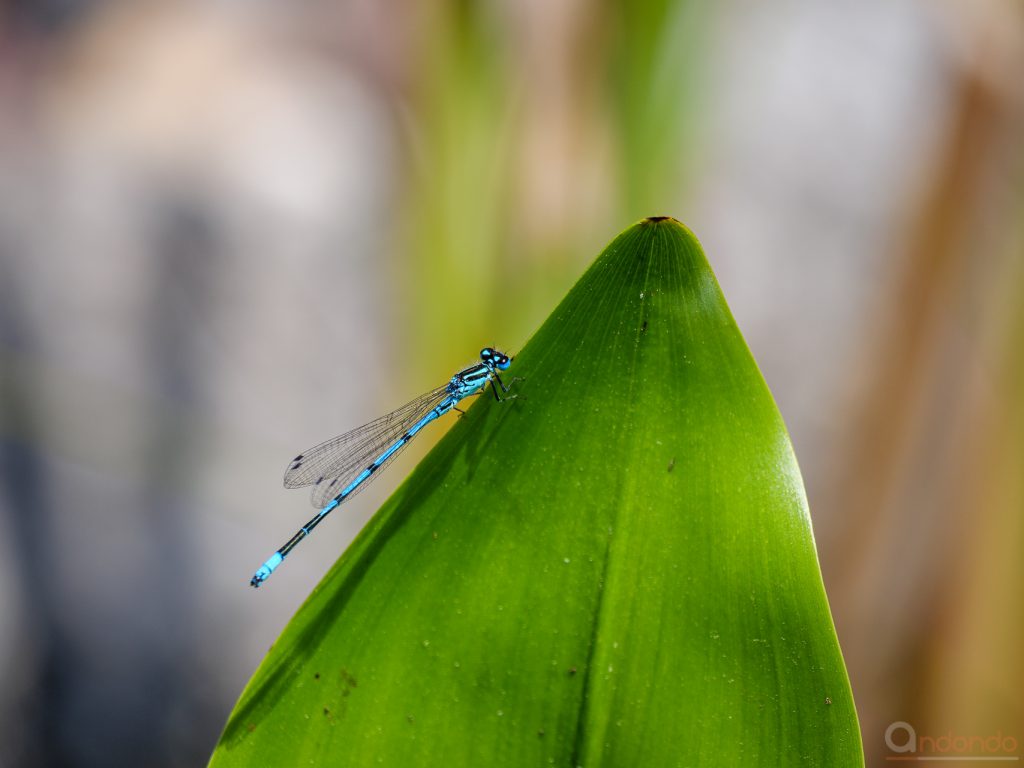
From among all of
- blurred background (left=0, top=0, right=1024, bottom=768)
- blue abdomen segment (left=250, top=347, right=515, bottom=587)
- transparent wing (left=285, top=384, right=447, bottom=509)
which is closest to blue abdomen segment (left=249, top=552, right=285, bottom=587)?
blue abdomen segment (left=250, top=347, right=515, bottom=587)

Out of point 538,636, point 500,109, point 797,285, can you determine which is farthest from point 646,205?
point 797,285

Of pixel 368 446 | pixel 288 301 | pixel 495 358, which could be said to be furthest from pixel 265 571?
pixel 288 301

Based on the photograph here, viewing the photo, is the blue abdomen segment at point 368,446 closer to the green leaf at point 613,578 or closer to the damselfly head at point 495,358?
the damselfly head at point 495,358

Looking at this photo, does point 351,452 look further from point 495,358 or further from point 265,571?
point 495,358

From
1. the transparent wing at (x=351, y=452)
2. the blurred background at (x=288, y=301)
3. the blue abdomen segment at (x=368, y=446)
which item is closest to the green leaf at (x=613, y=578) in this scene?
the blue abdomen segment at (x=368, y=446)

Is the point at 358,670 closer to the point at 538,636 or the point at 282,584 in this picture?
the point at 538,636

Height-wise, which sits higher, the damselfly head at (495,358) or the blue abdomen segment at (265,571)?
the damselfly head at (495,358)
